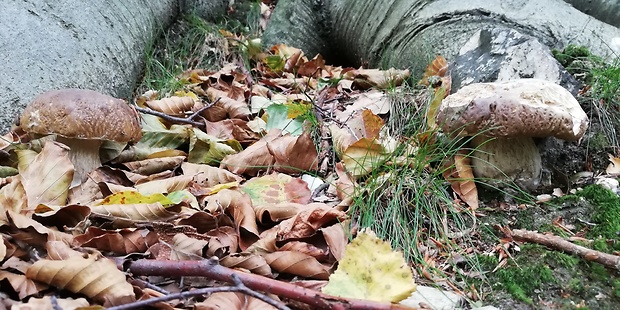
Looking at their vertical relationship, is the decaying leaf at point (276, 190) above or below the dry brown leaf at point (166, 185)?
above

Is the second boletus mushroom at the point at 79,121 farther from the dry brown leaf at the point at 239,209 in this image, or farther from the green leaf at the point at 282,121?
the green leaf at the point at 282,121

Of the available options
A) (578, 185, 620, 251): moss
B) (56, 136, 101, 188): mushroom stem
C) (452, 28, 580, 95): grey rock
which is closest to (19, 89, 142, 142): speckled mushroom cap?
(56, 136, 101, 188): mushroom stem

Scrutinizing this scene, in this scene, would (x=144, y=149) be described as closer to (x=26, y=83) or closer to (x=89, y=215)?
(x=26, y=83)

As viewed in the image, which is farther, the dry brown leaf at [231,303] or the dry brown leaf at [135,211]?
the dry brown leaf at [135,211]

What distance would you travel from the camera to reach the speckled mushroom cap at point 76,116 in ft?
6.02

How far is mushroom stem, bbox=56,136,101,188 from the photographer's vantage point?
6.42ft

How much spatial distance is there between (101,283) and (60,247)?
0.23 meters

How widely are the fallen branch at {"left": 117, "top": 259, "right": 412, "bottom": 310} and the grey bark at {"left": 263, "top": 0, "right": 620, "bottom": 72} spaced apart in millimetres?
2011

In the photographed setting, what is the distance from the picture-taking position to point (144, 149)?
230 centimetres

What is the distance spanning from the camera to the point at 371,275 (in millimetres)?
1204

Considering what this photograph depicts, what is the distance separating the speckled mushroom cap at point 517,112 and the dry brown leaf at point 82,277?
4.34 ft

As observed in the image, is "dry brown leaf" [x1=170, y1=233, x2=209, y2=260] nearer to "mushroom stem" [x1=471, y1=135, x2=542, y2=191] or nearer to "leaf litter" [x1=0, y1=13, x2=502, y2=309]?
"leaf litter" [x1=0, y1=13, x2=502, y2=309]

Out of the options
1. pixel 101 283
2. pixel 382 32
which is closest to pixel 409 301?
pixel 101 283

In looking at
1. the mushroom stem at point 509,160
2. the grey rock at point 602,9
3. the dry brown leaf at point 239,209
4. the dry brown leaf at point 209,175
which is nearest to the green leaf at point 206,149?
the dry brown leaf at point 209,175
